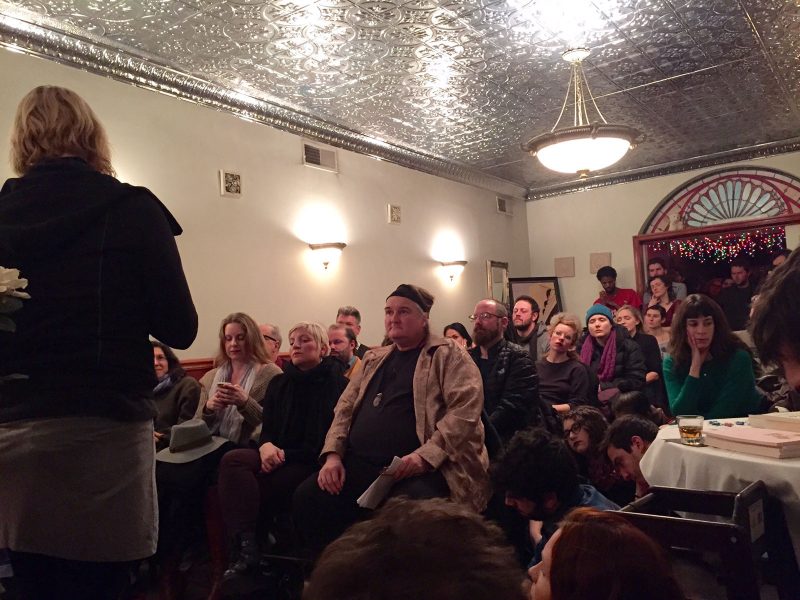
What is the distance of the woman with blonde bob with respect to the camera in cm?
113

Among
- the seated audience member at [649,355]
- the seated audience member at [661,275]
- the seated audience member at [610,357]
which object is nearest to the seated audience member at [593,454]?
the seated audience member at [610,357]

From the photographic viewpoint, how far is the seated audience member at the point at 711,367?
282 cm

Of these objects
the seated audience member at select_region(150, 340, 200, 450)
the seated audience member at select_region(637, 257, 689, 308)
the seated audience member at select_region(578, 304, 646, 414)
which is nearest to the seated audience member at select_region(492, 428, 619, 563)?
the seated audience member at select_region(150, 340, 200, 450)

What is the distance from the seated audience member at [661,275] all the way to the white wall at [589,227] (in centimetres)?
28

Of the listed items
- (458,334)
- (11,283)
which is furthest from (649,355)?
(11,283)

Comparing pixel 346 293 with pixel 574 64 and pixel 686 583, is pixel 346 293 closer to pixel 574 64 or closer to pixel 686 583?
pixel 574 64

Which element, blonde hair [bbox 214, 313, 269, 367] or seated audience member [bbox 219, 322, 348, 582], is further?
blonde hair [bbox 214, 313, 269, 367]

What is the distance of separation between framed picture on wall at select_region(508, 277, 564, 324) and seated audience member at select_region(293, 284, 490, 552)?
5347mm

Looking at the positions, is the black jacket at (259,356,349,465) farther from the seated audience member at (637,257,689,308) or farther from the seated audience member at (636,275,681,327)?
the seated audience member at (637,257,689,308)

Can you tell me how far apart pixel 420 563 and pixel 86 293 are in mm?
912

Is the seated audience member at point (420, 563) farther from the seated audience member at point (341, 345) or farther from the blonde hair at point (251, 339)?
the seated audience member at point (341, 345)

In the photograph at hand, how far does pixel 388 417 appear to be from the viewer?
270cm

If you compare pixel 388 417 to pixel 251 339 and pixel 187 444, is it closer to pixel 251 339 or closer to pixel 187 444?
pixel 187 444

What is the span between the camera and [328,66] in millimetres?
4543
